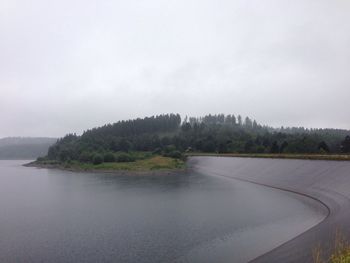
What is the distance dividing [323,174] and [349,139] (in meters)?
45.0

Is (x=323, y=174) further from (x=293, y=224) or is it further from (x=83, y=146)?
(x=83, y=146)

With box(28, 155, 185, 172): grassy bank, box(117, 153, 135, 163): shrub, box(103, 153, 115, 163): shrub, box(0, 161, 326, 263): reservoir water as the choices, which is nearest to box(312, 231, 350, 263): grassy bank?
box(0, 161, 326, 263): reservoir water

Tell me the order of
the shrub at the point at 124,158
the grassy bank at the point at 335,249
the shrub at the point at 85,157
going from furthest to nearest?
the shrub at the point at 85,157 < the shrub at the point at 124,158 < the grassy bank at the point at 335,249

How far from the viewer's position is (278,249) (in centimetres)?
2031

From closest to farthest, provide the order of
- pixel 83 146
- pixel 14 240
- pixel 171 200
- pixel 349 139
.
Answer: pixel 14 240, pixel 171 200, pixel 349 139, pixel 83 146

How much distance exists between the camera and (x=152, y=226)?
28438 mm

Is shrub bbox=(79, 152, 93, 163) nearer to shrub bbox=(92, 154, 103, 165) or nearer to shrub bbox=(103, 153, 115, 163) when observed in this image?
shrub bbox=(92, 154, 103, 165)

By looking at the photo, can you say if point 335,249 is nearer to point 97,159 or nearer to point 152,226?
point 152,226

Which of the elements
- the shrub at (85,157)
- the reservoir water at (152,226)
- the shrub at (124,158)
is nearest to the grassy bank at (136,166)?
the shrub at (124,158)

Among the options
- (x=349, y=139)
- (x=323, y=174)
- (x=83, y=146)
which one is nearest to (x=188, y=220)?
(x=323, y=174)

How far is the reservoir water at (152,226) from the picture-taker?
21.2 m

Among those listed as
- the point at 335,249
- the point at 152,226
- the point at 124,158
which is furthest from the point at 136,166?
the point at 335,249

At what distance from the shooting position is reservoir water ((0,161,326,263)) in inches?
836

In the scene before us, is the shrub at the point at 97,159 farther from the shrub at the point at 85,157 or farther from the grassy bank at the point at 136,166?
the shrub at the point at 85,157
